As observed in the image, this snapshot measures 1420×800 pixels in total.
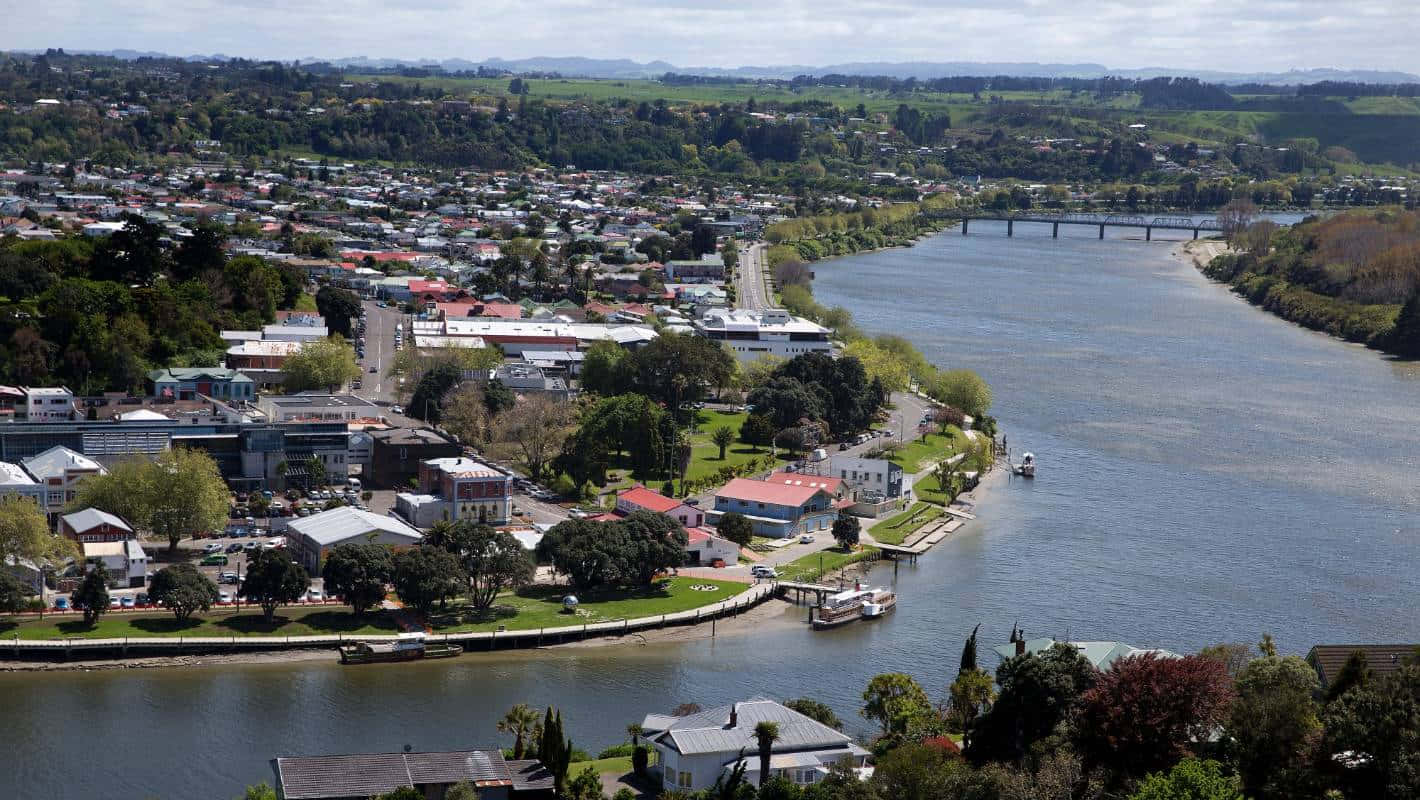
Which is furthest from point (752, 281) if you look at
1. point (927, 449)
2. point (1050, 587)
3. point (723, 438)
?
point (1050, 587)

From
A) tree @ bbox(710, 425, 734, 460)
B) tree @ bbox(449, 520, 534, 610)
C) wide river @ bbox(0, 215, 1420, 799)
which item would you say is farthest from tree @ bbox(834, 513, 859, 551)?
tree @ bbox(449, 520, 534, 610)

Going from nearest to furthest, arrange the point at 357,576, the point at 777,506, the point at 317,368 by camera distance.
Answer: the point at 357,576, the point at 777,506, the point at 317,368

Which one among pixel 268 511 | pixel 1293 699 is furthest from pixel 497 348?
pixel 1293 699

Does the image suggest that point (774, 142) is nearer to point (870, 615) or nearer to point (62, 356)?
point (62, 356)

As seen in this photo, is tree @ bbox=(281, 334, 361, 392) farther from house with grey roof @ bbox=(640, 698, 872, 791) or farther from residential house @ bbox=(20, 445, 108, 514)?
house with grey roof @ bbox=(640, 698, 872, 791)

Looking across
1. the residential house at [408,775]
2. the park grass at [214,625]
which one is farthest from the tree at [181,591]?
the residential house at [408,775]

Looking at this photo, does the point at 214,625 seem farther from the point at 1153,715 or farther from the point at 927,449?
the point at 927,449

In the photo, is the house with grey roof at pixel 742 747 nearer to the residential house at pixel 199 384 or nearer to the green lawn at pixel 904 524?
the green lawn at pixel 904 524
